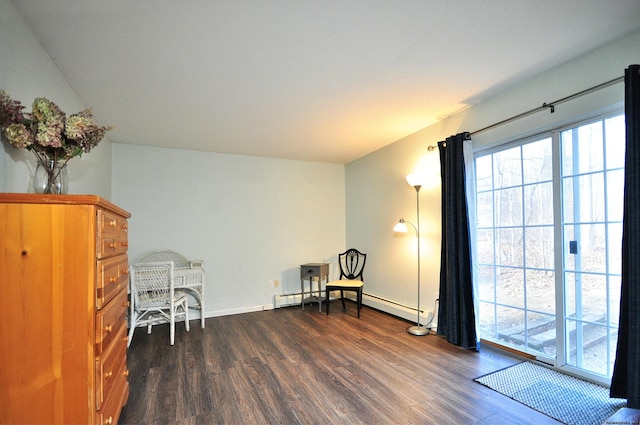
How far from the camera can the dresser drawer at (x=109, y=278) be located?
134 centimetres

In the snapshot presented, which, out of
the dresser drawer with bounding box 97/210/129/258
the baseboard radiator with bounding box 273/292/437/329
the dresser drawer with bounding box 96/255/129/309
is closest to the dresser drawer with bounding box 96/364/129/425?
the dresser drawer with bounding box 96/255/129/309

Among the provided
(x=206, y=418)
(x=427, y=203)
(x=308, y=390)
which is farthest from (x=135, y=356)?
(x=427, y=203)

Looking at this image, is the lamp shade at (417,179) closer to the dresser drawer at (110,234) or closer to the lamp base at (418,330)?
the lamp base at (418,330)

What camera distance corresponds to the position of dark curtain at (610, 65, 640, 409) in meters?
1.78

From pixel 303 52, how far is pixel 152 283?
9.08 ft

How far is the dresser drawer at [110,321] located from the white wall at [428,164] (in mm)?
3024

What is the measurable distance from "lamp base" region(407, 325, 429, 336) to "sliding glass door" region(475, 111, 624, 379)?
1.92ft

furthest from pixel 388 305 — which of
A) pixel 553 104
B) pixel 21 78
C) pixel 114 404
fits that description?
pixel 21 78

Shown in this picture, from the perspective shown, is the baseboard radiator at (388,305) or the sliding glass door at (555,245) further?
the baseboard radiator at (388,305)

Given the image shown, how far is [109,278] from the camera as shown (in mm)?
1510

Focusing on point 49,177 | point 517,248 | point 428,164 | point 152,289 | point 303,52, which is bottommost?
point 152,289

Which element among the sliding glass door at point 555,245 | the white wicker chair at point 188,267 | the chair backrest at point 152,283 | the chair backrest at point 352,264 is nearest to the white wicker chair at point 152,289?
the chair backrest at point 152,283

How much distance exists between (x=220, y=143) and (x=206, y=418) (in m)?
3.15

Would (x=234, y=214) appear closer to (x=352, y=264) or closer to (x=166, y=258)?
(x=166, y=258)
